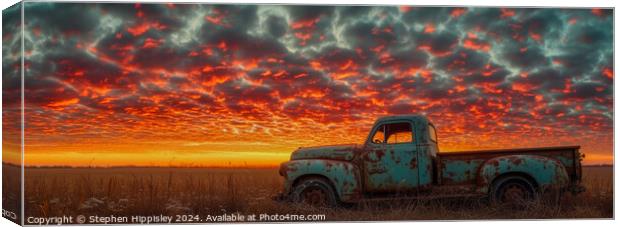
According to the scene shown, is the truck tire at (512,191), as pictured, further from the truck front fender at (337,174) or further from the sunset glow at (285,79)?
the truck front fender at (337,174)

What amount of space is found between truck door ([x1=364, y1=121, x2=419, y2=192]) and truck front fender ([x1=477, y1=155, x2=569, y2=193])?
1.16 metres

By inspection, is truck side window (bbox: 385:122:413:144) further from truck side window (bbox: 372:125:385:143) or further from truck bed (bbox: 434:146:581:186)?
truck bed (bbox: 434:146:581:186)

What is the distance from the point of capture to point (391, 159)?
51.1 ft

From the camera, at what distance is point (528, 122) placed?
1633 cm

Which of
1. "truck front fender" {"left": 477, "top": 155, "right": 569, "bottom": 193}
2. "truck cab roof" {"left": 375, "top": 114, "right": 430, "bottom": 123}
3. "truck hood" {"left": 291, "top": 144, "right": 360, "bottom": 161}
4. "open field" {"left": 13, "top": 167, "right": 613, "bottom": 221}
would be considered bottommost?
"open field" {"left": 13, "top": 167, "right": 613, "bottom": 221}

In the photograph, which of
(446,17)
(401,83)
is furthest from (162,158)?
(446,17)

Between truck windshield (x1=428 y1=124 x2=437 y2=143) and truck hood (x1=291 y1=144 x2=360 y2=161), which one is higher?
truck windshield (x1=428 y1=124 x2=437 y2=143)

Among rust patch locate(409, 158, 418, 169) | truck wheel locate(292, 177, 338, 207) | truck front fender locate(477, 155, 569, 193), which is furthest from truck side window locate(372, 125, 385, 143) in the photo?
truck front fender locate(477, 155, 569, 193)

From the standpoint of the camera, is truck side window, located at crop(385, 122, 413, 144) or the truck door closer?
the truck door

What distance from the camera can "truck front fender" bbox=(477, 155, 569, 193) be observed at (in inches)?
595

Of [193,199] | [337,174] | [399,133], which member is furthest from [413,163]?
[193,199]

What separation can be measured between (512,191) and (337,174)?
2.95 metres

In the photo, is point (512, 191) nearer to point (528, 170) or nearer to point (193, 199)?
point (528, 170)

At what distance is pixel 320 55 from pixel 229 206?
9.95ft
